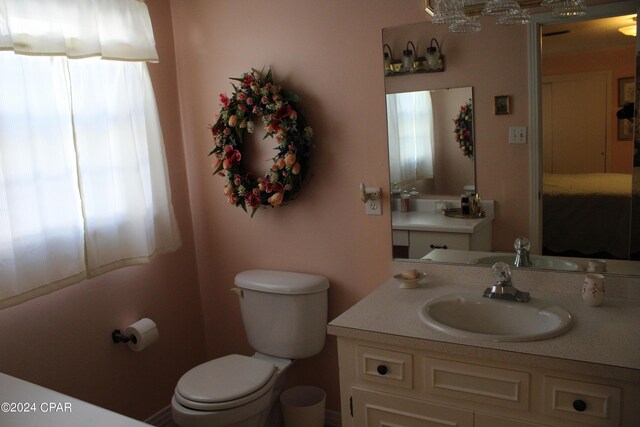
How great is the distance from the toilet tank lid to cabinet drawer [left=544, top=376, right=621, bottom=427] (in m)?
1.19

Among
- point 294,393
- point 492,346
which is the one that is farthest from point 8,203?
point 492,346

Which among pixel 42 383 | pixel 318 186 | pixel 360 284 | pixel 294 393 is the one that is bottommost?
pixel 294 393

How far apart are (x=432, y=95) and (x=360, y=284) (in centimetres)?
91

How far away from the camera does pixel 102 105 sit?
238cm

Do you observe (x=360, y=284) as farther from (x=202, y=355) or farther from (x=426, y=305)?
(x=202, y=355)

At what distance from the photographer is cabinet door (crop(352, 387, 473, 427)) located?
1738 mm

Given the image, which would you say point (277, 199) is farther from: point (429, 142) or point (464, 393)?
point (464, 393)

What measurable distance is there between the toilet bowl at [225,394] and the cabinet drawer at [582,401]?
1.12 metres

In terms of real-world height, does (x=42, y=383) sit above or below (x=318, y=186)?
below

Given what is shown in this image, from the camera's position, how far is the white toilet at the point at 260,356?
2162 millimetres

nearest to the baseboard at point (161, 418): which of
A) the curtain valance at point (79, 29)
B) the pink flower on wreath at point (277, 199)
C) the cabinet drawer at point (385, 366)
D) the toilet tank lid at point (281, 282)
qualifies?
the toilet tank lid at point (281, 282)

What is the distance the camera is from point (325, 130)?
254 centimetres

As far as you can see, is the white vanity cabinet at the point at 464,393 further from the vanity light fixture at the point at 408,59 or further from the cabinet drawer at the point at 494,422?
the vanity light fixture at the point at 408,59

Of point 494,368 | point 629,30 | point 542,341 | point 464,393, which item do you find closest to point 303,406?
point 464,393
